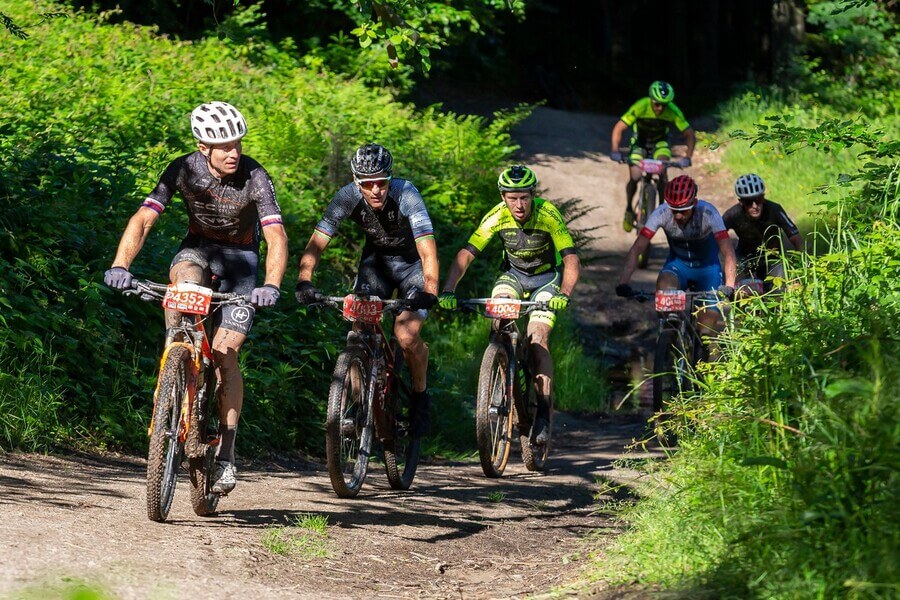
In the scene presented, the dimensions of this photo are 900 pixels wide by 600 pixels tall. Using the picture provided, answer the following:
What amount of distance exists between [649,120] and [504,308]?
30.4ft

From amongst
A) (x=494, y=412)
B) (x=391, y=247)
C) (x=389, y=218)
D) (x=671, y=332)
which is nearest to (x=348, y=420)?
(x=391, y=247)

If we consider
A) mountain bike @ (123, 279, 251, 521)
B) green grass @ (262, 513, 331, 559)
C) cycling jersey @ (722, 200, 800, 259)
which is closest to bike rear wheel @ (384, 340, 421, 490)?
green grass @ (262, 513, 331, 559)

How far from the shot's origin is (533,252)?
10367mm

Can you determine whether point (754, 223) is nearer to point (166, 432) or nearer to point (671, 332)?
point (671, 332)

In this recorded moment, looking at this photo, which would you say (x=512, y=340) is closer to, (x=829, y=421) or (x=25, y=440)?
(x=25, y=440)

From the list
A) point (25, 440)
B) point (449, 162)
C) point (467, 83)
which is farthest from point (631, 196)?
point (467, 83)

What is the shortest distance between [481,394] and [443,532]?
1.86m

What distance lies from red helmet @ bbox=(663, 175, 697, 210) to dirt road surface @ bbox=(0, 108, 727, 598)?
224 cm

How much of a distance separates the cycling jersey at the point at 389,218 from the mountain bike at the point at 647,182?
900cm

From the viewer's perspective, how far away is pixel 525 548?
7.82 meters

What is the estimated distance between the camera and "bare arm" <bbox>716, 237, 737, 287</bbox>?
11.1m

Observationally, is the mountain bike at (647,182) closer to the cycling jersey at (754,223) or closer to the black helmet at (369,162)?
the cycling jersey at (754,223)

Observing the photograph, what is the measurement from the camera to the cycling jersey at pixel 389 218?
8.88 meters

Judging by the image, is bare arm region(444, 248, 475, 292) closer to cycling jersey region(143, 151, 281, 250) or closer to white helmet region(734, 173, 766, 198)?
cycling jersey region(143, 151, 281, 250)
